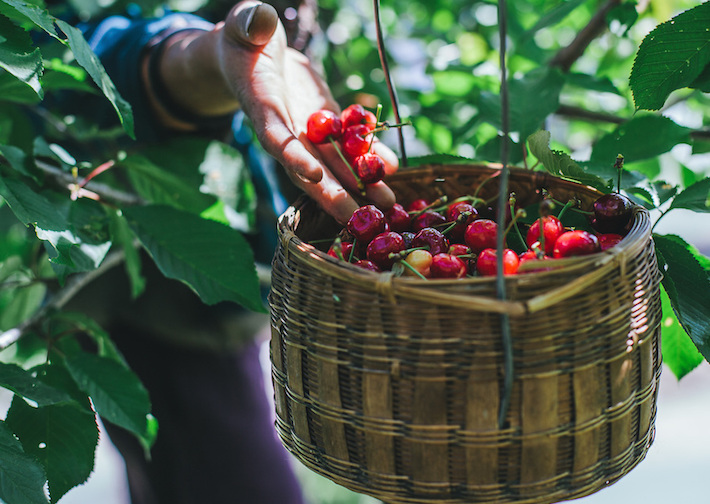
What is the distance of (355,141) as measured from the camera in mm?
933

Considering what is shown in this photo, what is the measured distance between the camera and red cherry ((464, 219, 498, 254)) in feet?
2.61

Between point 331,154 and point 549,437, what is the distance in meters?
0.54

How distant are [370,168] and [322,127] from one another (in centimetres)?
11

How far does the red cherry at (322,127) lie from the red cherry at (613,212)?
39 centimetres

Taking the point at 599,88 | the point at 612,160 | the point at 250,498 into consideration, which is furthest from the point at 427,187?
the point at 250,498

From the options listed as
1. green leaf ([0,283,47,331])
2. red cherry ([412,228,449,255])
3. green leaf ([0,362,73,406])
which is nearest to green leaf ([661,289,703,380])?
red cherry ([412,228,449,255])

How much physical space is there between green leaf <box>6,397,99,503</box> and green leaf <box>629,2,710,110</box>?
821mm

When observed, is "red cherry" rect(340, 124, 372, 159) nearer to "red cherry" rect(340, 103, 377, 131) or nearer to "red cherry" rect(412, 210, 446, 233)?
"red cherry" rect(340, 103, 377, 131)

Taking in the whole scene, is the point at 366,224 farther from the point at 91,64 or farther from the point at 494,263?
the point at 91,64

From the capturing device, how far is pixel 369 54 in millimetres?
1670

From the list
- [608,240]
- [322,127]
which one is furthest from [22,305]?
[608,240]

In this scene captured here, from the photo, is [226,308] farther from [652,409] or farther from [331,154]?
[652,409]

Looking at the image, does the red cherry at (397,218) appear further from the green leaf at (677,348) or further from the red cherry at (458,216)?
the green leaf at (677,348)

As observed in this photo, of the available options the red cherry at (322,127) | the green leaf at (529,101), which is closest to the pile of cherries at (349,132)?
the red cherry at (322,127)
